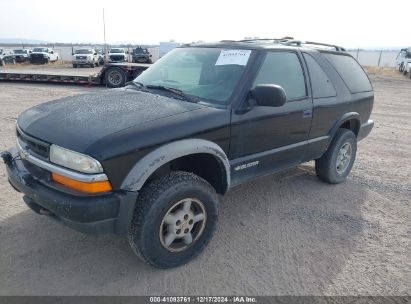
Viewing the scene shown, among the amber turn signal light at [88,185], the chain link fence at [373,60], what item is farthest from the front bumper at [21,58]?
the amber turn signal light at [88,185]

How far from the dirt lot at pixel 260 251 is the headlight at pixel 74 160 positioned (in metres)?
0.97

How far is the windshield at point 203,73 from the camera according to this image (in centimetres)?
327

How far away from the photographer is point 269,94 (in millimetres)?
3000

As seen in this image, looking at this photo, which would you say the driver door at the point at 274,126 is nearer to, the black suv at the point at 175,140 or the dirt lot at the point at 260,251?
the black suv at the point at 175,140

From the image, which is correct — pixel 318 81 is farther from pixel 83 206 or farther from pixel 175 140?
pixel 83 206

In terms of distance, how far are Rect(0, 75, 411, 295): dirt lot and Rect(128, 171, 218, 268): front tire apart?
16 centimetres

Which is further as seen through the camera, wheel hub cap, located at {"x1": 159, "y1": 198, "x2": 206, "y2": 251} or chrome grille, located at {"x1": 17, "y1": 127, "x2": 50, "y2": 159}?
wheel hub cap, located at {"x1": 159, "y1": 198, "x2": 206, "y2": 251}

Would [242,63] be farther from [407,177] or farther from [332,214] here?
[407,177]

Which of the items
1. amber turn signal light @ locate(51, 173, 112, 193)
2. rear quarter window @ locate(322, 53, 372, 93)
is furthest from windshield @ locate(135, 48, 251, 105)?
rear quarter window @ locate(322, 53, 372, 93)

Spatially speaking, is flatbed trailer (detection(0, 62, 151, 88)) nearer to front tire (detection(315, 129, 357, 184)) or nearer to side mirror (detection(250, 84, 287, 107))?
front tire (detection(315, 129, 357, 184))

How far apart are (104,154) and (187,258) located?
48.0 inches

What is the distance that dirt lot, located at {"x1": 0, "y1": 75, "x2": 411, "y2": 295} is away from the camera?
272cm

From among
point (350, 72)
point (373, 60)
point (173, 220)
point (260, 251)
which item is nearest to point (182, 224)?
point (173, 220)

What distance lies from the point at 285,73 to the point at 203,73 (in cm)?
90
